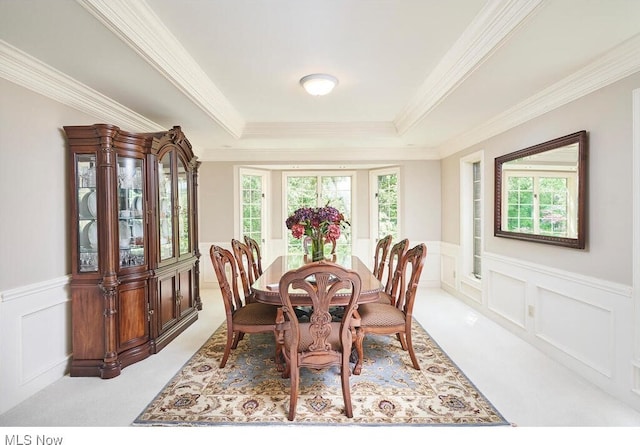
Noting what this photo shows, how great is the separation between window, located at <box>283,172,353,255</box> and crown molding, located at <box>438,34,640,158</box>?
2.47 metres

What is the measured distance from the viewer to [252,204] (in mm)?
5594

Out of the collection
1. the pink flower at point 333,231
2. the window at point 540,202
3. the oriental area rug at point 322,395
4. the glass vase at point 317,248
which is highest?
the window at point 540,202

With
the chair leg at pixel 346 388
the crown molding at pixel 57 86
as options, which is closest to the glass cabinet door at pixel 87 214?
the crown molding at pixel 57 86

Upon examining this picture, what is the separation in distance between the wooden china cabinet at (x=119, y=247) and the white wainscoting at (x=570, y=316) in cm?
345

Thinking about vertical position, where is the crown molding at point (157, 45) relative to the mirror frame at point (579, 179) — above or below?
above

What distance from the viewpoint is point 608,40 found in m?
1.99

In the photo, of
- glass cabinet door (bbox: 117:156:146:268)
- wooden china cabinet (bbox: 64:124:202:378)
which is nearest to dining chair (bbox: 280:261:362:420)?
wooden china cabinet (bbox: 64:124:202:378)

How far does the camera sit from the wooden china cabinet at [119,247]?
8.24 feet

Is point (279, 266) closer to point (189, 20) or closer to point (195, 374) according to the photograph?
point (195, 374)

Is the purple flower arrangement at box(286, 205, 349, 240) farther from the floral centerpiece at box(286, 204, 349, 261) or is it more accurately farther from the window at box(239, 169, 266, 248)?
the window at box(239, 169, 266, 248)

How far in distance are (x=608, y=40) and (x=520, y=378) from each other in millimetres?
2319

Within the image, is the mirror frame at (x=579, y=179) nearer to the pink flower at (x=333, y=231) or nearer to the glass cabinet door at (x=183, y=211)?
the pink flower at (x=333, y=231)

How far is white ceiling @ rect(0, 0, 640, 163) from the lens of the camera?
1811 mm

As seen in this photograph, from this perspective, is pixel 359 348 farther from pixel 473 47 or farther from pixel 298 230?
pixel 473 47
